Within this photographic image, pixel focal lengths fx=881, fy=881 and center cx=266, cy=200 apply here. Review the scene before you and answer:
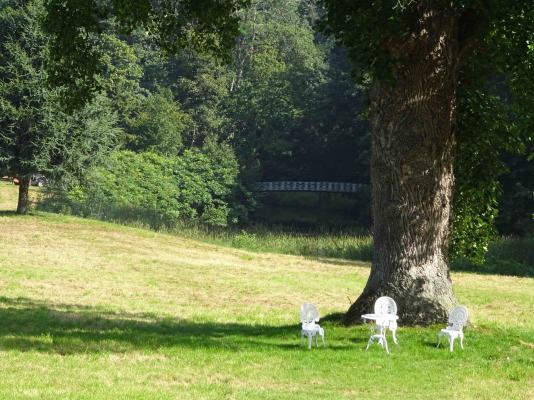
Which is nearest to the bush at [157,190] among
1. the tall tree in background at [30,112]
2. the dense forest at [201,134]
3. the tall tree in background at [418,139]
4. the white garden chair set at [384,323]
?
the dense forest at [201,134]

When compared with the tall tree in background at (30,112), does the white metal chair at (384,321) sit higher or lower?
lower

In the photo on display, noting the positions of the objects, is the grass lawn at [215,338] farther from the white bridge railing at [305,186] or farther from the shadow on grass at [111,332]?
the white bridge railing at [305,186]

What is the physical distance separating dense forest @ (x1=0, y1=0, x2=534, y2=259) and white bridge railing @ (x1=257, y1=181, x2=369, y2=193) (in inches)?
45.8

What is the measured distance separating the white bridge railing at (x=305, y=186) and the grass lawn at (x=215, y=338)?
4289 cm

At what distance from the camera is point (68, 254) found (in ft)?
99.3

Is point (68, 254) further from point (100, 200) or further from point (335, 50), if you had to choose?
point (335, 50)

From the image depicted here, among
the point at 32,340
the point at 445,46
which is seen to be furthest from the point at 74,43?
the point at 445,46

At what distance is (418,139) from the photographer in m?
15.1

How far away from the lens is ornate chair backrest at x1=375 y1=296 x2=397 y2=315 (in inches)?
552

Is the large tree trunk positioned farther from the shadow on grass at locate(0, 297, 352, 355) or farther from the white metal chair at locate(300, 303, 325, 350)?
the shadow on grass at locate(0, 297, 352, 355)

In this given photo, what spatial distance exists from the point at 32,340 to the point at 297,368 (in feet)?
15.3

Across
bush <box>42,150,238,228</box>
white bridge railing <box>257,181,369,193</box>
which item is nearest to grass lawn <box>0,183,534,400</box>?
bush <box>42,150,238,228</box>

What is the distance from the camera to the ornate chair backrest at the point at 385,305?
552 inches

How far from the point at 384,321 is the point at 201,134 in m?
66.9
